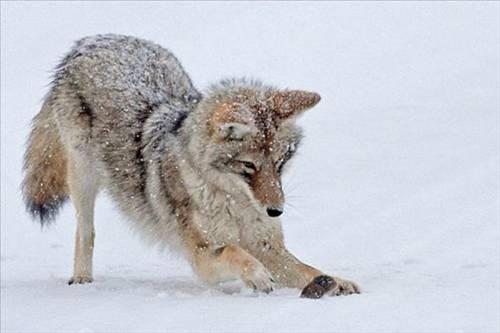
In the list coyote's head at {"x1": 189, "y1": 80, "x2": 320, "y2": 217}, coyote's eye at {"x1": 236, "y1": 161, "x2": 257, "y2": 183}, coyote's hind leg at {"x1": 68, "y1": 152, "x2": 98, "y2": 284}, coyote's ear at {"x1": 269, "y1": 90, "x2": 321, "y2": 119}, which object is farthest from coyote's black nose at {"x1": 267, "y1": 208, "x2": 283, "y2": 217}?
coyote's hind leg at {"x1": 68, "y1": 152, "x2": 98, "y2": 284}

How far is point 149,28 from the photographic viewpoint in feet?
53.3

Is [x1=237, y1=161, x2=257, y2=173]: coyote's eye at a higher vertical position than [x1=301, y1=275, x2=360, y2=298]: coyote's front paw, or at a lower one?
higher

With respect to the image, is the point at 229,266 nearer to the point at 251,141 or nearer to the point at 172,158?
the point at 251,141

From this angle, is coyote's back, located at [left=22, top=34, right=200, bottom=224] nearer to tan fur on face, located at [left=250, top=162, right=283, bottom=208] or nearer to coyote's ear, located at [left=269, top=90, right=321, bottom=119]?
coyote's ear, located at [left=269, top=90, right=321, bottom=119]

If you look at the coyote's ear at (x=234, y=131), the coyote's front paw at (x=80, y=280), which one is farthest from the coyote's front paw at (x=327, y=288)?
the coyote's front paw at (x=80, y=280)

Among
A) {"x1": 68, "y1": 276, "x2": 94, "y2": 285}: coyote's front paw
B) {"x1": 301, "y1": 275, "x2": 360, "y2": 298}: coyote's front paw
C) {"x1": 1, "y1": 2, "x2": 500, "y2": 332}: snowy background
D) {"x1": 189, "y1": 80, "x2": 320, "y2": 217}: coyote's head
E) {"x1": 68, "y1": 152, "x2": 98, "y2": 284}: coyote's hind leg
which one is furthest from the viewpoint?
{"x1": 68, "y1": 152, "x2": 98, "y2": 284}: coyote's hind leg

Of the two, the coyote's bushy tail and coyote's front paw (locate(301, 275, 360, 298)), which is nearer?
coyote's front paw (locate(301, 275, 360, 298))

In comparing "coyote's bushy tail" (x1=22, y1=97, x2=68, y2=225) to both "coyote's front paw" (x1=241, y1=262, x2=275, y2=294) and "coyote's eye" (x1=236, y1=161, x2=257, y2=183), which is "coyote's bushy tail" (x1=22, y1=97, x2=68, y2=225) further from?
"coyote's front paw" (x1=241, y1=262, x2=275, y2=294)

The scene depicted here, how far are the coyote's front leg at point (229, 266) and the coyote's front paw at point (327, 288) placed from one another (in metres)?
0.33

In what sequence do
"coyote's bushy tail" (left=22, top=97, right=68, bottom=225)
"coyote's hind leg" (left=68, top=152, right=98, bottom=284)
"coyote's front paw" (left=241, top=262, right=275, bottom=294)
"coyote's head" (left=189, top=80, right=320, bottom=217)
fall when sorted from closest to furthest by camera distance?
"coyote's front paw" (left=241, top=262, right=275, bottom=294) < "coyote's head" (left=189, top=80, right=320, bottom=217) < "coyote's hind leg" (left=68, top=152, right=98, bottom=284) < "coyote's bushy tail" (left=22, top=97, right=68, bottom=225)

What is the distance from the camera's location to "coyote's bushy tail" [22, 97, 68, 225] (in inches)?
328

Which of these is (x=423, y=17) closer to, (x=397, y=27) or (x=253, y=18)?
(x=397, y=27)

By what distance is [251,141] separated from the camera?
6.45m

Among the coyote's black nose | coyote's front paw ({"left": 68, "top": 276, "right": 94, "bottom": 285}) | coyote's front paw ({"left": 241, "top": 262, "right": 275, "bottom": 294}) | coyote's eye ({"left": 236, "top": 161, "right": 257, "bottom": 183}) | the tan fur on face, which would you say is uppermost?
coyote's eye ({"left": 236, "top": 161, "right": 257, "bottom": 183})
